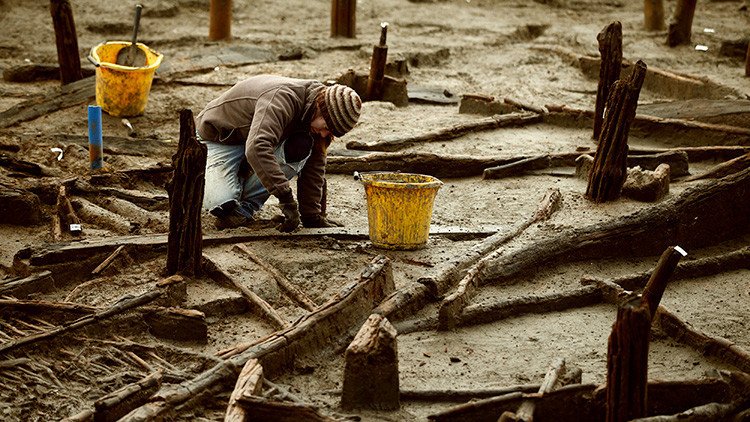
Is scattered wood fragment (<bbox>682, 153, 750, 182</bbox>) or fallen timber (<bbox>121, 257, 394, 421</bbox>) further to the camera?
scattered wood fragment (<bbox>682, 153, 750, 182</bbox>)

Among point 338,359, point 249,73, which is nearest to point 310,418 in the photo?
point 338,359

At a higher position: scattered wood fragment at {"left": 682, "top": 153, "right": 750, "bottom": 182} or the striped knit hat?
the striped knit hat

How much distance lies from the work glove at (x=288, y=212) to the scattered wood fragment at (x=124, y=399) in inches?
97.2

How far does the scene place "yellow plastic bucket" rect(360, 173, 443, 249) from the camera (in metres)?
6.88

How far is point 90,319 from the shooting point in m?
5.26

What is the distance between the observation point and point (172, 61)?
13102 millimetres

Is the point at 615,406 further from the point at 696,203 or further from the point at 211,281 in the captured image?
the point at 696,203

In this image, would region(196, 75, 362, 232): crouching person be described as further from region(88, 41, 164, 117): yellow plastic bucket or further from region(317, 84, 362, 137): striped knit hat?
region(88, 41, 164, 117): yellow plastic bucket

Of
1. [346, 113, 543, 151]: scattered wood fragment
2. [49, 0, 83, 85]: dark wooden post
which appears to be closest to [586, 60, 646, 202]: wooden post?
[346, 113, 543, 151]: scattered wood fragment

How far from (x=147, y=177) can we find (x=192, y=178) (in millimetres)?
2632

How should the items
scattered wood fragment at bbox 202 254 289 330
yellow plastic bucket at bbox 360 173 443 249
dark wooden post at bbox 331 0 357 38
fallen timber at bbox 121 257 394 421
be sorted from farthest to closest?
dark wooden post at bbox 331 0 357 38, yellow plastic bucket at bbox 360 173 443 249, scattered wood fragment at bbox 202 254 289 330, fallen timber at bbox 121 257 394 421

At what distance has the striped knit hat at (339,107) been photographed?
6816mm

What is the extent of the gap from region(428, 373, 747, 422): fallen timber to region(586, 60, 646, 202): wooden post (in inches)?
116

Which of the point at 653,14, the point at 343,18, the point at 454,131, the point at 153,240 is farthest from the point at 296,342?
the point at 653,14
